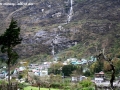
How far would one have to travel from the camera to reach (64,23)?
12744 cm

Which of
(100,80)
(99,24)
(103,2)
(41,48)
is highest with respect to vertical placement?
(103,2)

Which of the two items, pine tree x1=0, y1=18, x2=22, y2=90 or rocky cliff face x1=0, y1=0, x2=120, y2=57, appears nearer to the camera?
pine tree x1=0, y1=18, x2=22, y2=90

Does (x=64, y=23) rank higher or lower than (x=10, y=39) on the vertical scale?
higher

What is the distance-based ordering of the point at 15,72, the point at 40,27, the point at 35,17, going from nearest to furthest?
the point at 15,72, the point at 40,27, the point at 35,17

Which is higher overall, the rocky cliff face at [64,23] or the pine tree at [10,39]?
the rocky cliff face at [64,23]

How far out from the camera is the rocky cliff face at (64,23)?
110688 millimetres

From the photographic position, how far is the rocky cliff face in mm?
110688

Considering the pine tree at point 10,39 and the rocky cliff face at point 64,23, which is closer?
the pine tree at point 10,39

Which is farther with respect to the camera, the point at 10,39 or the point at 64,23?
the point at 64,23

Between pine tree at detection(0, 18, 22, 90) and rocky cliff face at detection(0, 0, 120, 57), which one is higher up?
rocky cliff face at detection(0, 0, 120, 57)

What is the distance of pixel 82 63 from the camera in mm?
84250

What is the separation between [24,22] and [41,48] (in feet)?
87.4

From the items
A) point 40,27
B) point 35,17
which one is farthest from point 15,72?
point 35,17

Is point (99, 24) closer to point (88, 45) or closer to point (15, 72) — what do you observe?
point (88, 45)
